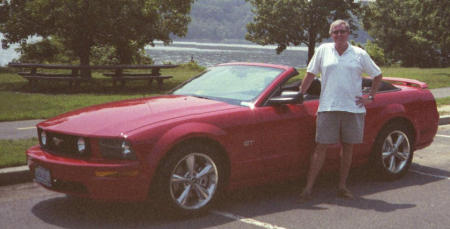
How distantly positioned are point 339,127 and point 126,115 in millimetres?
2074

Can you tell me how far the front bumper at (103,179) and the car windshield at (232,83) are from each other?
4.51ft

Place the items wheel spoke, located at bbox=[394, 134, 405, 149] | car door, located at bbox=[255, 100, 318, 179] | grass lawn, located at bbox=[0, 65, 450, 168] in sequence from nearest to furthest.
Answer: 1. car door, located at bbox=[255, 100, 318, 179]
2. wheel spoke, located at bbox=[394, 134, 405, 149]
3. grass lawn, located at bbox=[0, 65, 450, 168]

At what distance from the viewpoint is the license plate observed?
520cm

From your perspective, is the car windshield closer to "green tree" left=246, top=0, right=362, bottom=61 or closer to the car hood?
the car hood

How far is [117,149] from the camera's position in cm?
499

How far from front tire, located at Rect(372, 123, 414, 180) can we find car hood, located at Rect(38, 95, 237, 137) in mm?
1975

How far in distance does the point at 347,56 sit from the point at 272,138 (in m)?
1.09

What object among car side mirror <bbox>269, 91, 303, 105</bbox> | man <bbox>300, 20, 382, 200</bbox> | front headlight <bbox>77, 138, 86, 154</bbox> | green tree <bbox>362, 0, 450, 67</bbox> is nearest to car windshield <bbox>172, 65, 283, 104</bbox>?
car side mirror <bbox>269, 91, 303, 105</bbox>

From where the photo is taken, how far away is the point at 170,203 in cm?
519

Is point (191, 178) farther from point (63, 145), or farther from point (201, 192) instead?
point (63, 145)

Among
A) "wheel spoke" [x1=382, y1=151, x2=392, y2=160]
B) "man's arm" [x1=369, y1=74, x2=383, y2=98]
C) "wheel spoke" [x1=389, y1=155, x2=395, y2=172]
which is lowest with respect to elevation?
"wheel spoke" [x1=389, y1=155, x2=395, y2=172]

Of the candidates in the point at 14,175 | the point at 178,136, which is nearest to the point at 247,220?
the point at 178,136

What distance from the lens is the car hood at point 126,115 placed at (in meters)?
5.15

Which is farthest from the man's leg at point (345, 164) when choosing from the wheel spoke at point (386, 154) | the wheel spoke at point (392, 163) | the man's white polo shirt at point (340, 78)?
the wheel spoke at point (392, 163)
